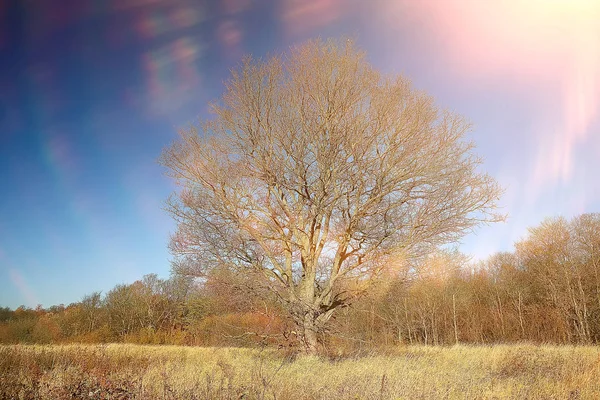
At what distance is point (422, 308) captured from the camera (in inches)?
1253

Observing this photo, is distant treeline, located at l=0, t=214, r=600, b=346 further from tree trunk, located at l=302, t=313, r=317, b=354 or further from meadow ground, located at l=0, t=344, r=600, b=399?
meadow ground, located at l=0, t=344, r=600, b=399

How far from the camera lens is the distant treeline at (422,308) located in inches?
393

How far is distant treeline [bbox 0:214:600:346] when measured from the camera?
9.99m

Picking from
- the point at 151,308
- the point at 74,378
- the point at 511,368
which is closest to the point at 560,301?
the point at 511,368

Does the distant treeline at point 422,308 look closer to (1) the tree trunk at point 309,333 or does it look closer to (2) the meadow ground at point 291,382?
(1) the tree trunk at point 309,333

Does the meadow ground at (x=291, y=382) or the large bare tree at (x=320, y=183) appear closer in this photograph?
the meadow ground at (x=291, y=382)

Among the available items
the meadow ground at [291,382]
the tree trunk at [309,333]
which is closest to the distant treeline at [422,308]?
the tree trunk at [309,333]

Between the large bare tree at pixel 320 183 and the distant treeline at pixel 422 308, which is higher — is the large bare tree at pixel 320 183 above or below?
above

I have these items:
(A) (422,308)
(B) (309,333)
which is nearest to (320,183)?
(B) (309,333)

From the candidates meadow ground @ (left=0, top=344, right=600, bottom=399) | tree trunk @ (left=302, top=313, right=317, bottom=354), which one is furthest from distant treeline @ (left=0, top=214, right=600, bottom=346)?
meadow ground @ (left=0, top=344, right=600, bottom=399)

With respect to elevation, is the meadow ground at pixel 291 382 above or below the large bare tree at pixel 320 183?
below

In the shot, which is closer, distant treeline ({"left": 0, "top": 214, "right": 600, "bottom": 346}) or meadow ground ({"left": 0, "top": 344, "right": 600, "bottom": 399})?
meadow ground ({"left": 0, "top": 344, "right": 600, "bottom": 399})

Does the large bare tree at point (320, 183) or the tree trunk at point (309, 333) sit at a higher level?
the large bare tree at point (320, 183)

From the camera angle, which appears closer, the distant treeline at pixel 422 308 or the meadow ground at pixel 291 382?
the meadow ground at pixel 291 382
